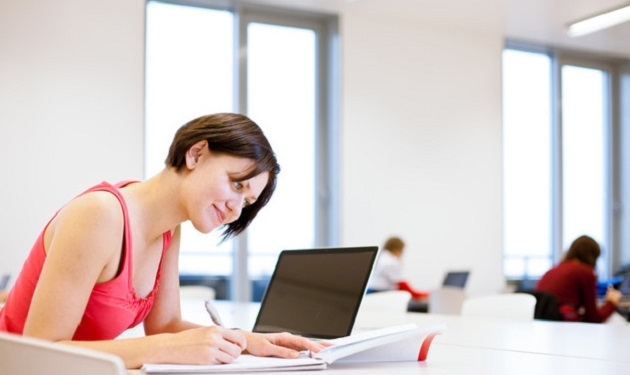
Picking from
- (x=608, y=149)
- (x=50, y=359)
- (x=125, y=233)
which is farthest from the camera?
(x=608, y=149)

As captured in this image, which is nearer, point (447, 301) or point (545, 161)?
point (447, 301)

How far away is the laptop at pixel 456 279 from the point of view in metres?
7.97

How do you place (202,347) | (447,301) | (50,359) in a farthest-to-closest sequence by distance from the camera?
1. (447,301)
2. (202,347)
3. (50,359)

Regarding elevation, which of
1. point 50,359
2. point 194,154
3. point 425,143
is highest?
point 425,143

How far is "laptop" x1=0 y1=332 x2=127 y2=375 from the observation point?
0.96m

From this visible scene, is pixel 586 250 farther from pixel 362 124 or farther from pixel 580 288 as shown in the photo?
pixel 362 124

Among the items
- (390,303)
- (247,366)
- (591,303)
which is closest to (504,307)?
(390,303)

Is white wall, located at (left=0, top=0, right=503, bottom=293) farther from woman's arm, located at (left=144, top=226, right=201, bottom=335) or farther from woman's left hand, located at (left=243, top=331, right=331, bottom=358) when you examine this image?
woman's left hand, located at (left=243, top=331, right=331, bottom=358)

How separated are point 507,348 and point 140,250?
Answer: 2.92 feet

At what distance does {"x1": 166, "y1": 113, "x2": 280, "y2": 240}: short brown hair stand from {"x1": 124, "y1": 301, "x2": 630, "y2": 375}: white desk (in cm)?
45

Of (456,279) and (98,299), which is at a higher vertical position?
(98,299)

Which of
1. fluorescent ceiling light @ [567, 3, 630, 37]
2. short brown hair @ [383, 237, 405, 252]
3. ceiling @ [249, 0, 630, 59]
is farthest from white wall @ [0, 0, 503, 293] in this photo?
fluorescent ceiling light @ [567, 3, 630, 37]

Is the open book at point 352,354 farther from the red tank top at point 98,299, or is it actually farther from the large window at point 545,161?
the large window at point 545,161

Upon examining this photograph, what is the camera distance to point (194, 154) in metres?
1.75
